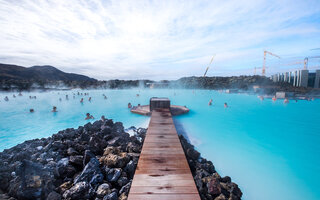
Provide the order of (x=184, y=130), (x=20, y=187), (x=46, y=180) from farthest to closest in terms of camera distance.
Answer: (x=184, y=130), (x=46, y=180), (x=20, y=187)

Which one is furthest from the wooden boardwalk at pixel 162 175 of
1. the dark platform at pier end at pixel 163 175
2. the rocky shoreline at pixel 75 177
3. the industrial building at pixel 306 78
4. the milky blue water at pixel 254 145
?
the industrial building at pixel 306 78

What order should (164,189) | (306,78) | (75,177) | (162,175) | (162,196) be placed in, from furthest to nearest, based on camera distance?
(306,78) < (75,177) < (162,175) < (164,189) < (162,196)

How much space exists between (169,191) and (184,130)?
598cm

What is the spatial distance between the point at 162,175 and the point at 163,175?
0.06 feet

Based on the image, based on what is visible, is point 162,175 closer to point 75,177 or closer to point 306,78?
point 75,177

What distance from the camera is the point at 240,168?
5.23m

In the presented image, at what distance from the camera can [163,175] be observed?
2.57 meters

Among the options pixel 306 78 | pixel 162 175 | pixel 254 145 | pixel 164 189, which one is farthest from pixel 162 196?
pixel 306 78

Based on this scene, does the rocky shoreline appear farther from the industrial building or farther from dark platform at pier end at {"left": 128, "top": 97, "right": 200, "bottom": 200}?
the industrial building

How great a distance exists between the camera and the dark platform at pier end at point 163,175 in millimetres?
2154

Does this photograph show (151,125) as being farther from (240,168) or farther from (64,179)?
(240,168)

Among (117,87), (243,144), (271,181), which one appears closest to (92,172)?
(271,181)

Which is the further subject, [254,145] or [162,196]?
[254,145]

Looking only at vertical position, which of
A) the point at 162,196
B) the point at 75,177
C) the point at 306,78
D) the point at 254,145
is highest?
the point at 306,78
